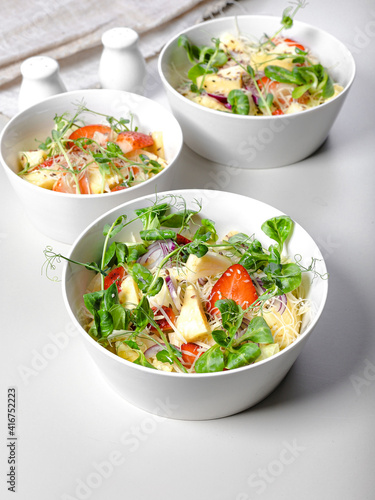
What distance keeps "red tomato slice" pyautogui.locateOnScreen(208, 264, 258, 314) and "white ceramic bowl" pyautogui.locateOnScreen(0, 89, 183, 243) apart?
0.29m

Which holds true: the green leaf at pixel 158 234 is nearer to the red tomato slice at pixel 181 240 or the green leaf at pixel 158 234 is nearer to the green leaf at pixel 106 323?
the red tomato slice at pixel 181 240

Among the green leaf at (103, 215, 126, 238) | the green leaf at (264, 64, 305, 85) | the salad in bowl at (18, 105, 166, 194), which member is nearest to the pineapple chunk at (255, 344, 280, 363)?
the green leaf at (103, 215, 126, 238)

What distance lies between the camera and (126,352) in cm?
107

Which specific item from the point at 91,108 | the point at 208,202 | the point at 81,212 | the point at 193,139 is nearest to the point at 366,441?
the point at 208,202

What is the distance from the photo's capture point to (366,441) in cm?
111

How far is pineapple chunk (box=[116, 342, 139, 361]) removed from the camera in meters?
1.06

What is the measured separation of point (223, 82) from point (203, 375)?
2.83 ft

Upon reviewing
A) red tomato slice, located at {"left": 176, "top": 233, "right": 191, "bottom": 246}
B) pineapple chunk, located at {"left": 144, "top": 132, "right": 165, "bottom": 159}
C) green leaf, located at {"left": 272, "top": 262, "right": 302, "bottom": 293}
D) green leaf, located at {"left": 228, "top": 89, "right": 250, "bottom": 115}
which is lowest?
pineapple chunk, located at {"left": 144, "top": 132, "right": 165, "bottom": 159}

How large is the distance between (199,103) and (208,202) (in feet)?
1.28

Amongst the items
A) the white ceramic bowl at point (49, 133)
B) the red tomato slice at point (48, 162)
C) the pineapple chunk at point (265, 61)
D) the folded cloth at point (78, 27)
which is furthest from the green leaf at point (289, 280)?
the folded cloth at point (78, 27)

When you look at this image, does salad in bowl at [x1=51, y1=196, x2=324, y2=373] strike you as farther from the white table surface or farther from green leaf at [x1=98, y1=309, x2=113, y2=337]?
the white table surface

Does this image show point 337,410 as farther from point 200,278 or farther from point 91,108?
point 91,108

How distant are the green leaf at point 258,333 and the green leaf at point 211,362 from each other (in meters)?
0.05

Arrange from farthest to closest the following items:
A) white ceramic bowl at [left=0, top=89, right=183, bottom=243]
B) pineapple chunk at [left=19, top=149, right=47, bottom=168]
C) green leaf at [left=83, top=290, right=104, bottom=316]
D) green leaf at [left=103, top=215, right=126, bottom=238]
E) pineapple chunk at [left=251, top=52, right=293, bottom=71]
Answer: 1. pineapple chunk at [left=251, top=52, right=293, bottom=71]
2. pineapple chunk at [left=19, top=149, right=47, bottom=168]
3. white ceramic bowl at [left=0, top=89, right=183, bottom=243]
4. green leaf at [left=103, top=215, right=126, bottom=238]
5. green leaf at [left=83, top=290, right=104, bottom=316]
